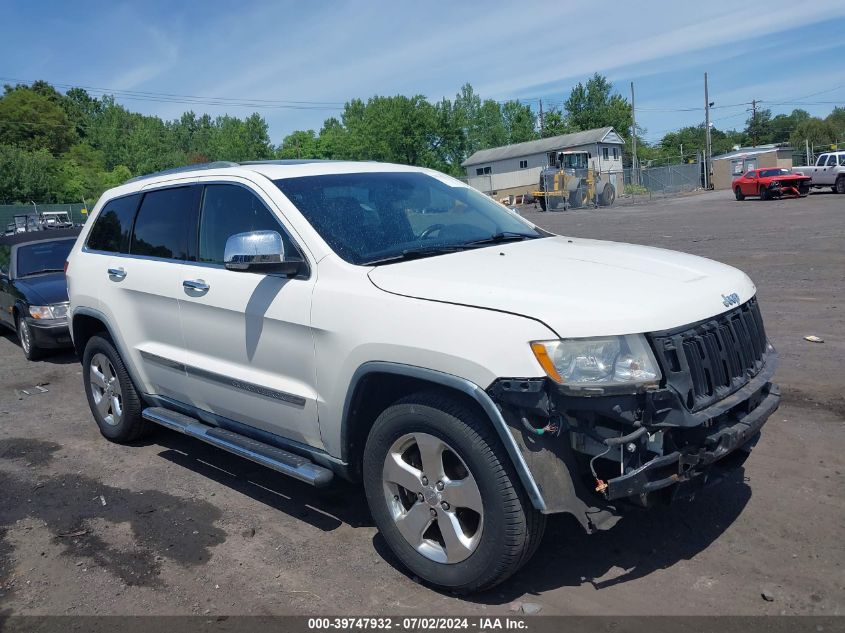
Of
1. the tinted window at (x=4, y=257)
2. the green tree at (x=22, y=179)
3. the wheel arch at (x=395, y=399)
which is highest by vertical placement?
the green tree at (x=22, y=179)

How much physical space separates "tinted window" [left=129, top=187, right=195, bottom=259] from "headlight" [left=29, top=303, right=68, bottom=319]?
4.83m

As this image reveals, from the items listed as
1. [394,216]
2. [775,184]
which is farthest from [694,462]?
[775,184]

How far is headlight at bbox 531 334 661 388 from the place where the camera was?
2.95 metres

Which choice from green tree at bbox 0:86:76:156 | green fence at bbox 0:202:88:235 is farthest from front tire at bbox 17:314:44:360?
green tree at bbox 0:86:76:156

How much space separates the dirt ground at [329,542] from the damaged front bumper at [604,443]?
596 mm

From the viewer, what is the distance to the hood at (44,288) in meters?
9.66

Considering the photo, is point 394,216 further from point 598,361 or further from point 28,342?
point 28,342

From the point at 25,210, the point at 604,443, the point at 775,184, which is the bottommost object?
the point at 775,184

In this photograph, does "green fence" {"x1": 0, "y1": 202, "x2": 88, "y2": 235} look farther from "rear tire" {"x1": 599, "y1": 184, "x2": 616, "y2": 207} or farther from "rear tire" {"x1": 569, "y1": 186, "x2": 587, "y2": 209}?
"rear tire" {"x1": 599, "y1": 184, "x2": 616, "y2": 207}

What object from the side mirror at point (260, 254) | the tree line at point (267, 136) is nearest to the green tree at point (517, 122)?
the tree line at point (267, 136)

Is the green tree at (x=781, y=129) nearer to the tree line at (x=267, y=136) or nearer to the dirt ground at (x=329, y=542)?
the tree line at (x=267, y=136)

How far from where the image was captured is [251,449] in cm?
425

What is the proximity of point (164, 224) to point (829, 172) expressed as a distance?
35395 millimetres

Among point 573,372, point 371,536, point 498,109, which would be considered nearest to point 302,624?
point 371,536
